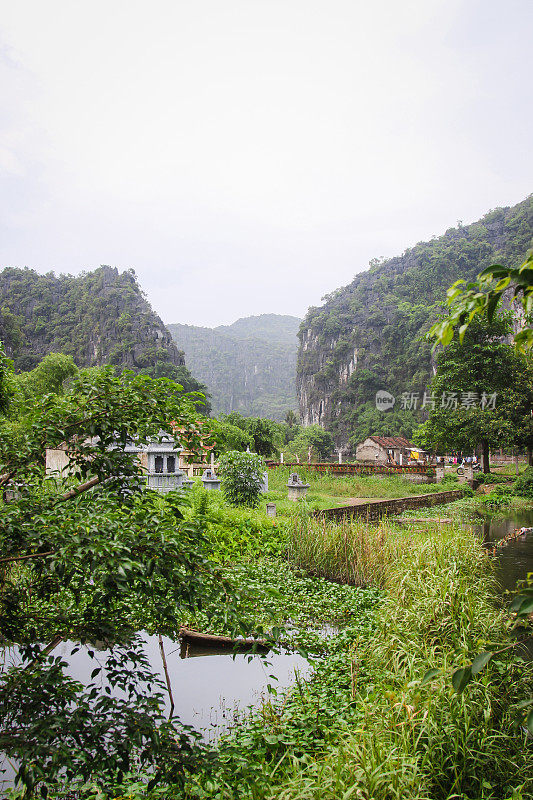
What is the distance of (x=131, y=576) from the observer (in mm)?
1768

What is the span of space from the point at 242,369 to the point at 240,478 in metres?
96.0

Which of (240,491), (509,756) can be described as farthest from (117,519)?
(240,491)

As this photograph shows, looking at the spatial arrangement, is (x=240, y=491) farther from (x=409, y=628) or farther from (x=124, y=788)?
(x=124, y=788)

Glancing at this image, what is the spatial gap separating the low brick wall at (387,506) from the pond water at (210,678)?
4.97 metres

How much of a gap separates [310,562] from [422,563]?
9.00 ft

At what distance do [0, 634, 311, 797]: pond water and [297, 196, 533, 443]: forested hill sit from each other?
149 ft

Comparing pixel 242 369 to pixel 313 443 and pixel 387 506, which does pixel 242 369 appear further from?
pixel 387 506

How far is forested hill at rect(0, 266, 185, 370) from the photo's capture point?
55688mm

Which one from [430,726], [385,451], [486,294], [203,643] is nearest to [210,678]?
[203,643]

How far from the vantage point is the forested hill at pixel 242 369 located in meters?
97.8

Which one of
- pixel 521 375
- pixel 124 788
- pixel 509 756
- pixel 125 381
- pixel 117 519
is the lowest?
pixel 124 788

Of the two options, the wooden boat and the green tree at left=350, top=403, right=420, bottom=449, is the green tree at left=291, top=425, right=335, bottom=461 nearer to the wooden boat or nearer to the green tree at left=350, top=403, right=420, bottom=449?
the green tree at left=350, top=403, right=420, bottom=449

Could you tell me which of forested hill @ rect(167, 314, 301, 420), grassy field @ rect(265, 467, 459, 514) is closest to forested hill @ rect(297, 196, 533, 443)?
forested hill @ rect(167, 314, 301, 420)

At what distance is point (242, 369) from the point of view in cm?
10719
